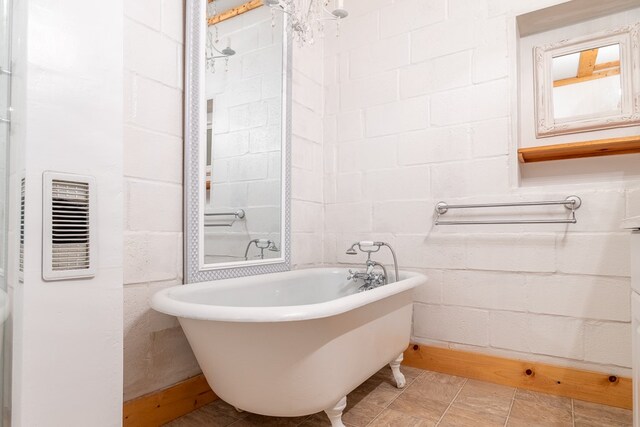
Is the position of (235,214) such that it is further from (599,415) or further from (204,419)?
(599,415)

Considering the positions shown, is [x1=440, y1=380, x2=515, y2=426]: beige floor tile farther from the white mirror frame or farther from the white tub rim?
the white mirror frame

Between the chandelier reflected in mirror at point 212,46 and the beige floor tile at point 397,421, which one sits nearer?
the beige floor tile at point 397,421

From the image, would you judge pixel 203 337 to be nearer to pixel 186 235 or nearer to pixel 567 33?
pixel 186 235

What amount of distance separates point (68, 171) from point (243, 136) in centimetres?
92

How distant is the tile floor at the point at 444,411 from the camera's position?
4.62 feet

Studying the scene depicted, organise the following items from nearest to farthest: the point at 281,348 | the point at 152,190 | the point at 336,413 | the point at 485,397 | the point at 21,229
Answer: the point at 21,229 → the point at 281,348 → the point at 336,413 → the point at 152,190 → the point at 485,397

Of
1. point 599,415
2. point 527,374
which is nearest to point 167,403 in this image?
point 527,374

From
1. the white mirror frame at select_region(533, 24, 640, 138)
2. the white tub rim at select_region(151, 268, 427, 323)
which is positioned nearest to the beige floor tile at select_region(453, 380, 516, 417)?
the white tub rim at select_region(151, 268, 427, 323)

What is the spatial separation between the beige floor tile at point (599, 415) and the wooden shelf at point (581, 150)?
3.51ft

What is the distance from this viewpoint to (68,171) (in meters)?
1.03

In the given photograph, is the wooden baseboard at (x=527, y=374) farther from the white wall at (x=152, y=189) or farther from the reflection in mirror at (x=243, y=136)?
the white wall at (x=152, y=189)

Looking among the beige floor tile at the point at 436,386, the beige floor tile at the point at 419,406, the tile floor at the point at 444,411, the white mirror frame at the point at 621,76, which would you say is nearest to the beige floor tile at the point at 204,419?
the tile floor at the point at 444,411

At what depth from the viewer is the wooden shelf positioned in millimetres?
1565

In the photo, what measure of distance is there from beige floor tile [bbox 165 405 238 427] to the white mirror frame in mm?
1922
